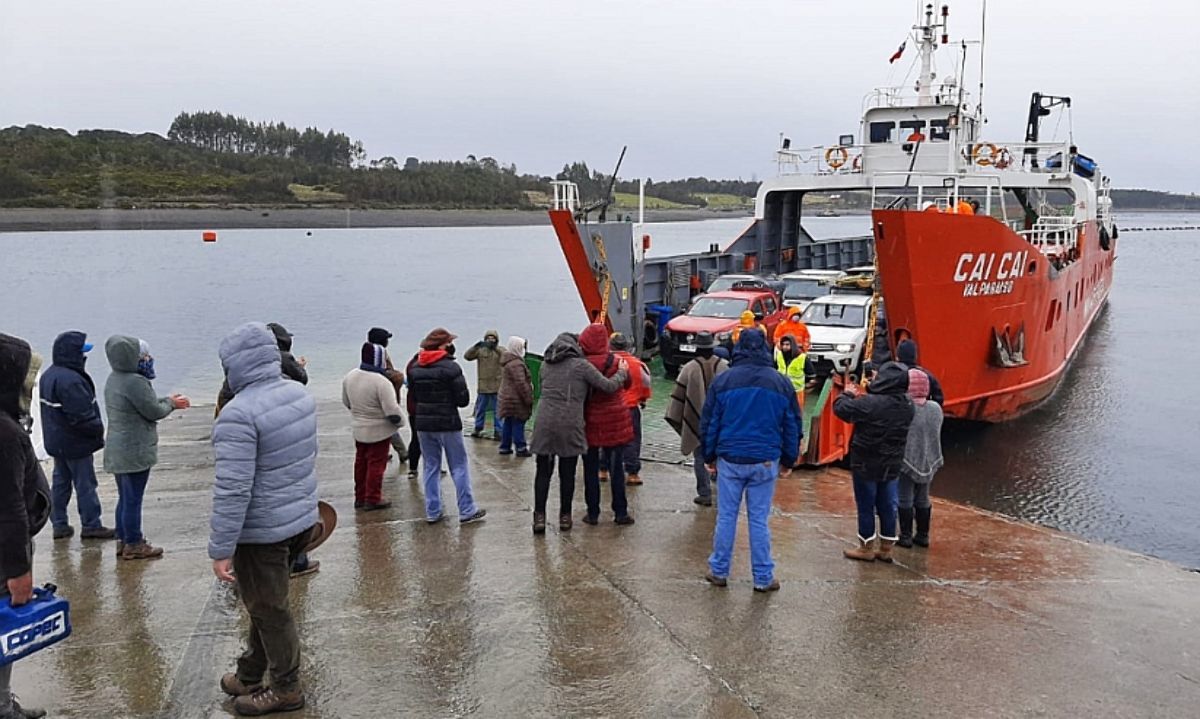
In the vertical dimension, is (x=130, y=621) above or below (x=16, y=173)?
below

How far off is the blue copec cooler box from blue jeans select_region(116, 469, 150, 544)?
246 cm

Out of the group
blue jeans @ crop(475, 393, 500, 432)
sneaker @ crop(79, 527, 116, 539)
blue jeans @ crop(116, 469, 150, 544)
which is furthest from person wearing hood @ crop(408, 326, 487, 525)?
blue jeans @ crop(475, 393, 500, 432)

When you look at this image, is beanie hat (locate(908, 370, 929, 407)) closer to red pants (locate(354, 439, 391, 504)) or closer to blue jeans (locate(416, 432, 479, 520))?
blue jeans (locate(416, 432, 479, 520))

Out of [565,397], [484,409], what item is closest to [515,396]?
[484,409]

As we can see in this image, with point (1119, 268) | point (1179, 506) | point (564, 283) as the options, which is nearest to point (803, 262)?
point (1179, 506)

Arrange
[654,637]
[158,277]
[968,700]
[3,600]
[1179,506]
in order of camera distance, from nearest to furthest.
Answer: [3,600] → [968,700] → [654,637] → [1179,506] → [158,277]

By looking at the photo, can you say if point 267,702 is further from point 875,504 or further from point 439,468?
point 875,504

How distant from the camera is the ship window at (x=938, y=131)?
70.0 feet

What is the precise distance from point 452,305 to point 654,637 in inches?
1503

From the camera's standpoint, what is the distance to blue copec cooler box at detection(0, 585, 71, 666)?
3643 mm

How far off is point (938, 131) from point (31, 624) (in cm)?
2130

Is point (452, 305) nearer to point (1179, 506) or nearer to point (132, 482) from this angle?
point (1179, 506)

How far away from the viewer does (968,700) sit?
4461 mm

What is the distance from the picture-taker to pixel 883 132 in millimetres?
21938
